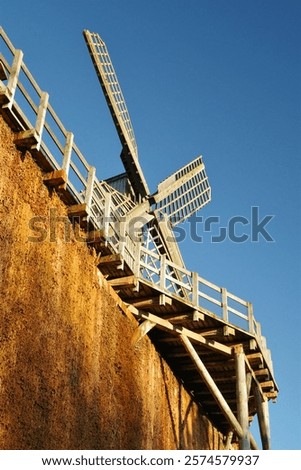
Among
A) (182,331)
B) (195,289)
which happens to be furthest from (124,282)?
(182,331)

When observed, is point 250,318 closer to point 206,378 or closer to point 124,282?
point 206,378

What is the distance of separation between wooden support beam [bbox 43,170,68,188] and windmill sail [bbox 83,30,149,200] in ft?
38.4

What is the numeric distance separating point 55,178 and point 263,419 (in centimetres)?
914

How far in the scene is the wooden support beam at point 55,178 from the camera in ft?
37.7

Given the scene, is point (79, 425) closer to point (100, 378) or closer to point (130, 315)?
point (100, 378)

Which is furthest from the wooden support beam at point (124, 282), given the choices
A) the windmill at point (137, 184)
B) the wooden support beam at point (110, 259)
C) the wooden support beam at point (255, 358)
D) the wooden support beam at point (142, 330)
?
the windmill at point (137, 184)

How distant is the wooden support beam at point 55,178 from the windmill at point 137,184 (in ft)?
33.0

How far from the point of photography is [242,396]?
1505cm

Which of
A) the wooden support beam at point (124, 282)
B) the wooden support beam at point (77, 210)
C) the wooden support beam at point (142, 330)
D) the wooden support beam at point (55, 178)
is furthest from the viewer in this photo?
the wooden support beam at point (142, 330)

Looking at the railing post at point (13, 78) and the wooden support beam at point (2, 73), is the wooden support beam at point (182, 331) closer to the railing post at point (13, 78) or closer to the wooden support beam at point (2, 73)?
the railing post at point (13, 78)

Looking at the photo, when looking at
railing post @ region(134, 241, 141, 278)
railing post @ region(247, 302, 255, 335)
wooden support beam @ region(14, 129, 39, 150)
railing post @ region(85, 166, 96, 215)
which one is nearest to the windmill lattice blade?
Result: railing post @ region(247, 302, 255, 335)

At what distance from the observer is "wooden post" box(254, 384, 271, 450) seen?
16281 mm

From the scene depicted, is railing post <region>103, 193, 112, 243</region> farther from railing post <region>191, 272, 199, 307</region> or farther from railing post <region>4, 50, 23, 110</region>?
railing post <region>4, 50, 23, 110</region>
